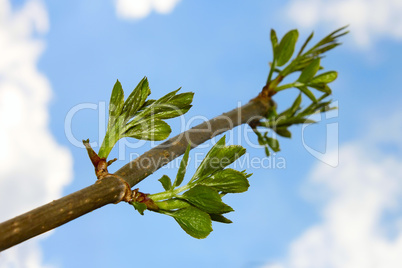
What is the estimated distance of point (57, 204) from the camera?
1.09m

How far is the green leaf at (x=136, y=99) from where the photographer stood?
1.48 m

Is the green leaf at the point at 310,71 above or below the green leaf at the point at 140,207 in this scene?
above

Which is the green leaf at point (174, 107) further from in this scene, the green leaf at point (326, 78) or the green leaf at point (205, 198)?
the green leaf at point (326, 78)

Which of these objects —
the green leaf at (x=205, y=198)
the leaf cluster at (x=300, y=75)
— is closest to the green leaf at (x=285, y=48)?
the leaf cluster at (x=300, y=75)

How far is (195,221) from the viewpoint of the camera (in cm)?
144

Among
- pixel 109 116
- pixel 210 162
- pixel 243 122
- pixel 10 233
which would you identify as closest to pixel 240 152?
pixel 210 162

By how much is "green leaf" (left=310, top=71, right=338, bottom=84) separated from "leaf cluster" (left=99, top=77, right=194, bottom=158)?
850 millimetres

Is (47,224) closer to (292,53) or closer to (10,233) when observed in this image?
(10,233)

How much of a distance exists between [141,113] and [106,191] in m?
0.39

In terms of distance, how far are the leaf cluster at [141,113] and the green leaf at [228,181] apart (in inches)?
9.9

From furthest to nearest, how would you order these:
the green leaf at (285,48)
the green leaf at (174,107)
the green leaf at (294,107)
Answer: the green leaf at (294,107), the green leaf at (285,48), the green leaf at (174,107)

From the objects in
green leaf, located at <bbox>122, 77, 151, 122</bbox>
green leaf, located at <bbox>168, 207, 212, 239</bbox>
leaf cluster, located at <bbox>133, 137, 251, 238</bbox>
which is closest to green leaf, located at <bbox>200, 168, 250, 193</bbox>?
leaf cluster, located at <bbox>133, 137, 251, 238</bbox>

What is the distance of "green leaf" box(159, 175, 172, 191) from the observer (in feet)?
4.77

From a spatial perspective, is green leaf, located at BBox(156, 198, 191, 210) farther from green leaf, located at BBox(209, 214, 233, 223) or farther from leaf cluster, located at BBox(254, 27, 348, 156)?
leaf cluster, located at BBox(254, 27, 348, 156)
